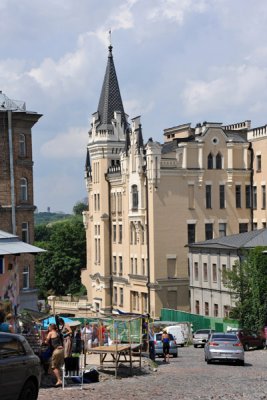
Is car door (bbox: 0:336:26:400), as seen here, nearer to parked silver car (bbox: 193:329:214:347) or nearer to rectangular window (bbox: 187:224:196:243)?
parked silver car (bbox: 193:329:214:347)

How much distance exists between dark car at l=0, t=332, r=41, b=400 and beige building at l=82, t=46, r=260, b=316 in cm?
5755

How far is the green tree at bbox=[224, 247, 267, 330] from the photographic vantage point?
2224 inches

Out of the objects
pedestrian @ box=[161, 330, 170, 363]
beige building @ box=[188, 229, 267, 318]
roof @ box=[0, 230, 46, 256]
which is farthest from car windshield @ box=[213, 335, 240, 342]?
beige building @ box=[188, 229, 267, 318]

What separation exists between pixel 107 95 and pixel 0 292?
188 feet

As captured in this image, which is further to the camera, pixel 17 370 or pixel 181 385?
pixel 181 385

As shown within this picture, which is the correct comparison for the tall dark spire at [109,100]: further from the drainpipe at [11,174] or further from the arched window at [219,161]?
the drainpipe at [11,174]

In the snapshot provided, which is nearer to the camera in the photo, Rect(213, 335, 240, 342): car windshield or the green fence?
Rect(213, 335, 240, 342): car windshield

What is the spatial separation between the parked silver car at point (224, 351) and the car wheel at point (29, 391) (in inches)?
732

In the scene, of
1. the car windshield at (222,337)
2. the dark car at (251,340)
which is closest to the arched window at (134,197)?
the dark car at (251,340)

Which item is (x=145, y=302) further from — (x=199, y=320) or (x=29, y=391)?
(x=29, y=391)

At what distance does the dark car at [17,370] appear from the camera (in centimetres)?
1667

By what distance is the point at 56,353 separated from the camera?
77.4 feet

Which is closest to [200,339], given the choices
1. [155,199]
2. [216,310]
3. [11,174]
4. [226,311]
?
[226,311]

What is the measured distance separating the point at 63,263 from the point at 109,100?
34205 millimetres
